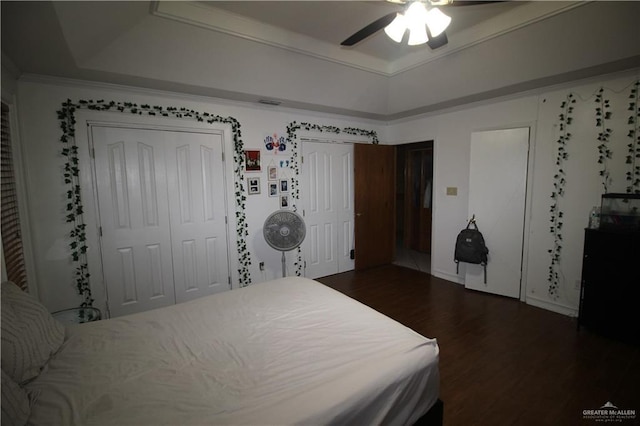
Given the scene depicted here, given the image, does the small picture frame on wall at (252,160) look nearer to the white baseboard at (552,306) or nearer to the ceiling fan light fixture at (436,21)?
the ceiling fan light fixture at (436,21)

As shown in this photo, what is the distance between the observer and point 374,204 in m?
4.67

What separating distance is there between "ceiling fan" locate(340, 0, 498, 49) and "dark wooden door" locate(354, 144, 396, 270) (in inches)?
91.8

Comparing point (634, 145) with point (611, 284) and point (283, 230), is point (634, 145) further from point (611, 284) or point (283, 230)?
point (283, 230)

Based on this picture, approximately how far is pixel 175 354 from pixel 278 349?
1.71 ft

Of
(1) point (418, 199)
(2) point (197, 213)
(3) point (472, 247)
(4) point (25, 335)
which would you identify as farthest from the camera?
(1) point (418, 199)

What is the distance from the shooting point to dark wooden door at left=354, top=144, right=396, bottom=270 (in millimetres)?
4492

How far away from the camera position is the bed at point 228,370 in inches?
42.0

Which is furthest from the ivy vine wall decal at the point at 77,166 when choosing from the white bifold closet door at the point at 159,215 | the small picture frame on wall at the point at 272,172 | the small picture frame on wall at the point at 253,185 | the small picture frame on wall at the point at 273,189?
the small picture frame on wall at the point at 273,189

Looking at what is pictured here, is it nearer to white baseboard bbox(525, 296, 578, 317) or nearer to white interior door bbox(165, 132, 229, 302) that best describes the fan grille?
white interior door bbox(165, 132, 229, 302)

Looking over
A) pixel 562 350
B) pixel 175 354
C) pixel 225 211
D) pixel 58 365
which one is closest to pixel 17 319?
pixel 58 365

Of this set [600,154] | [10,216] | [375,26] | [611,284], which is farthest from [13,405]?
[600,154]

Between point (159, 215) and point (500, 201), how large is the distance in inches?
156

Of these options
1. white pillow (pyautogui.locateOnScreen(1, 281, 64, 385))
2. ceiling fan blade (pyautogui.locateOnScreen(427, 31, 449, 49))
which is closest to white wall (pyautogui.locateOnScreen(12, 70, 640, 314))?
white pillow (pyautogui.locateOnScreen(1, 281, 64, 385))

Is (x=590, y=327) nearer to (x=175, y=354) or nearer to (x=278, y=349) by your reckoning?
(x=278, y=349)
